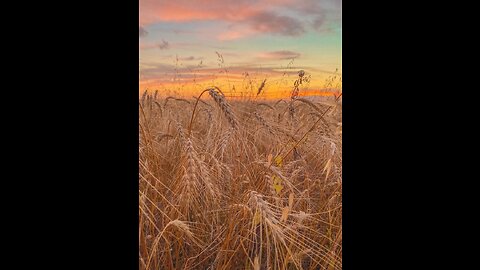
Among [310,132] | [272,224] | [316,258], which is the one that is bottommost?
[316,258]

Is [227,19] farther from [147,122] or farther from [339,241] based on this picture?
[339,241]

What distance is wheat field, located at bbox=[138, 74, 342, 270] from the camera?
1438mm

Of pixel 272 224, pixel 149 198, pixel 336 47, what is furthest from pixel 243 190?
pixel 336 47

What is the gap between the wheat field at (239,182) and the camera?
56.6 inches

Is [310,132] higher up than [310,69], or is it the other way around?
[310,69]

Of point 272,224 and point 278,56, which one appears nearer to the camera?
point 272,224

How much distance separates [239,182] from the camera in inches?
58.8

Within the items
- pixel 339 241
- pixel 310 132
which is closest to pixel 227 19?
pixel 310 132

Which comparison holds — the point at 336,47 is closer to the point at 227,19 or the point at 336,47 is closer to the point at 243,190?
the point at 227,19

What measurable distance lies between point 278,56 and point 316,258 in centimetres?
62

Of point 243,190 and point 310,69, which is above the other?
point 310,69

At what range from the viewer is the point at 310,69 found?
1.52m

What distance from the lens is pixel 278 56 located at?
1508 mm
